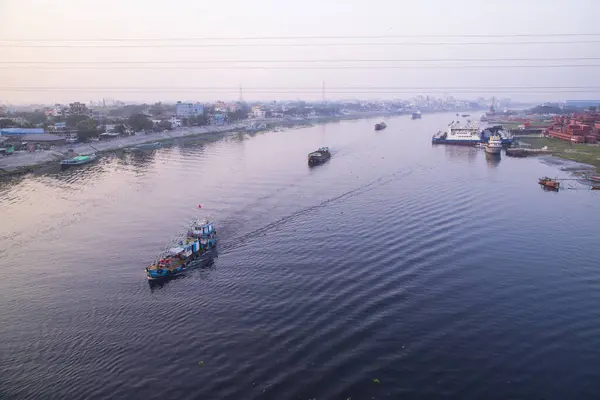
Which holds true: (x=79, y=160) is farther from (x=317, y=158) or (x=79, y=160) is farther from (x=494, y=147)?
(x=494, y=147)

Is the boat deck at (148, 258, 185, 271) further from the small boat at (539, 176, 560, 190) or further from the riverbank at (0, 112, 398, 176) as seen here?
the riverbank at (0, 112, 398, 176)

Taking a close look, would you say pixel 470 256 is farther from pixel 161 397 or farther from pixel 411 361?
pixel 161 397

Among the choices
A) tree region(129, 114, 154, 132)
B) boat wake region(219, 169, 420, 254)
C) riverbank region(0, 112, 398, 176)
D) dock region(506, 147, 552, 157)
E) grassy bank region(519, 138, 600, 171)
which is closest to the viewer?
boat wake region(219, 169, 420, 254)

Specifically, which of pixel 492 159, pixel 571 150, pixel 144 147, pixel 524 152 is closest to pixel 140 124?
pixel 144 147

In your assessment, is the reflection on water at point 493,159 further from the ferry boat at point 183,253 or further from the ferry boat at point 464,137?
the ferry boat at point 183,253

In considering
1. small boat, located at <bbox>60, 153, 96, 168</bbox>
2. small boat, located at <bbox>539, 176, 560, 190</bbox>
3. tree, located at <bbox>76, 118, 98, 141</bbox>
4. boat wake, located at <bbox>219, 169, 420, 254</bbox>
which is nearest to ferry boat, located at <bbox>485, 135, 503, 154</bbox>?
boat wake, located at <bbox>219, 169, 420, 254</bbox>

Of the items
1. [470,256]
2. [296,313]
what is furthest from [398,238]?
[296,313]
